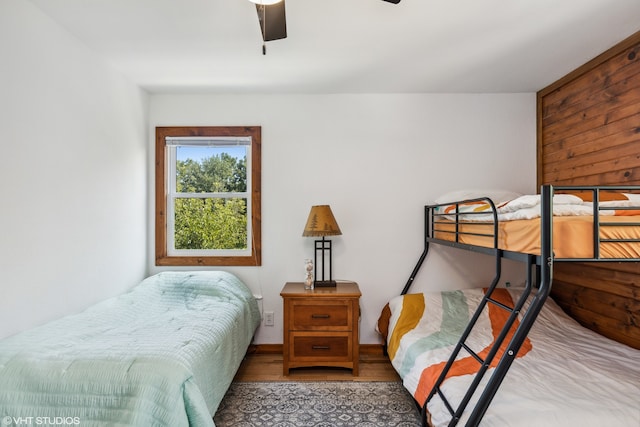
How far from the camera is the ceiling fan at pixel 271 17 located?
1.52m

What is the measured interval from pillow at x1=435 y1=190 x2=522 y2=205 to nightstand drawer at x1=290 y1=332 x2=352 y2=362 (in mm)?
1465

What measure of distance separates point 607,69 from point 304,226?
2.48 m

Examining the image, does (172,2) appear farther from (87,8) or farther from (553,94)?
(553,94)

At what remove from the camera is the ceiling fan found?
5.00ft

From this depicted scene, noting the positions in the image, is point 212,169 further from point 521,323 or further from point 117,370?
point 521,323

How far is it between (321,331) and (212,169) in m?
1.75

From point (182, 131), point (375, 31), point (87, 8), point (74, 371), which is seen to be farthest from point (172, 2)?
point (74, 371)

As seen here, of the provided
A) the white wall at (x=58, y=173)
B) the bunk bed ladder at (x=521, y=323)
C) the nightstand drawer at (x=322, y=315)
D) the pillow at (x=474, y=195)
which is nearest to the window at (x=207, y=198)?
the white wall at (x=58, y=173)

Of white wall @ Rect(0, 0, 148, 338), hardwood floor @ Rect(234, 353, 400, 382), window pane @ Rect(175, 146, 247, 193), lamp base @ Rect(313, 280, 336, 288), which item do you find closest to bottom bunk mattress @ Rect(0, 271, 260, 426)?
white wall @ Rect(0, 0, 148, 338)

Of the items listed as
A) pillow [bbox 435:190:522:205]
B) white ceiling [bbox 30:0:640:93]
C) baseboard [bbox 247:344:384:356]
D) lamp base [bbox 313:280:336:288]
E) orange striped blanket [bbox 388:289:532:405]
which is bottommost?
baseboard [bbox 247:344:384:356]

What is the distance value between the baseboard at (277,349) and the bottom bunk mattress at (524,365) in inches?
10.2

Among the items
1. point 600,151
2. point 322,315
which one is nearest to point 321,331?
point 322,315

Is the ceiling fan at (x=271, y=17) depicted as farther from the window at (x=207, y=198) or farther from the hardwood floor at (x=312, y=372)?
the hardwood floor at (x=312, y=372)

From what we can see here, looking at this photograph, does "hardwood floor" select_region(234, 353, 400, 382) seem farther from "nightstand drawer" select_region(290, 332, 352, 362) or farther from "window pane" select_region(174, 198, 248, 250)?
"window pane" select_region(174, 198, 248, 250)
